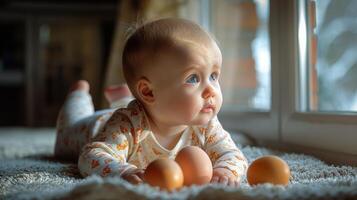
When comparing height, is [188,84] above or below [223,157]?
above

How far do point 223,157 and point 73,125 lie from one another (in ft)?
2.07

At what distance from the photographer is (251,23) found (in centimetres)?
204

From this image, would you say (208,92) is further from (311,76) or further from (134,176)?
(311,76)

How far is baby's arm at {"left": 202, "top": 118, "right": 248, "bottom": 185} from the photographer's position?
2.81 ft

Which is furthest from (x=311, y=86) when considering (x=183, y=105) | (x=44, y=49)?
(x=44, y=49)

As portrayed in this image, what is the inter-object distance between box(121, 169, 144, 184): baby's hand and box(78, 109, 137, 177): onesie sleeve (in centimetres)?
2

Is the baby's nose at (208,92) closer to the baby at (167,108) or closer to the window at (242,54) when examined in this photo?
the baby at (167,108)

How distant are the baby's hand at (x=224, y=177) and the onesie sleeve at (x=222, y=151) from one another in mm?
17

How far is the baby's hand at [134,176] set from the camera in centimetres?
79

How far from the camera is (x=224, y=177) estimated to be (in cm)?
84

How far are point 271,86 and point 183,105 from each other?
27.8 inches

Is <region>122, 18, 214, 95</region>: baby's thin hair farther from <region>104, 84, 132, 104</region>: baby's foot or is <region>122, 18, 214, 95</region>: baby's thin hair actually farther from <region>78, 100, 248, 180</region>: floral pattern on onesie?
<region>104, 84, 132, 104</region>: baby's foot

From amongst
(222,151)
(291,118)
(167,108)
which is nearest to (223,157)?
(222,151)

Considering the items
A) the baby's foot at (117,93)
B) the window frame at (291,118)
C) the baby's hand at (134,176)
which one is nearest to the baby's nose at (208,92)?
the baby's hand at (134,176)
